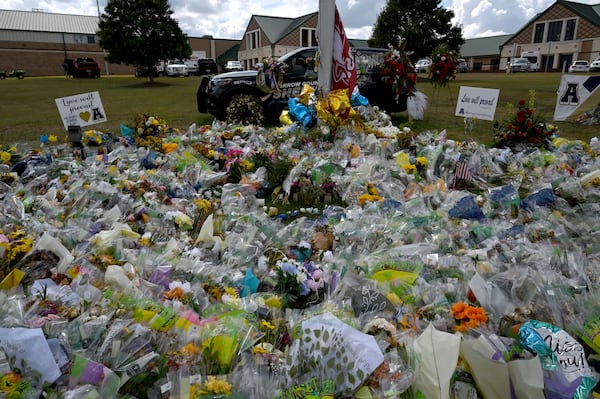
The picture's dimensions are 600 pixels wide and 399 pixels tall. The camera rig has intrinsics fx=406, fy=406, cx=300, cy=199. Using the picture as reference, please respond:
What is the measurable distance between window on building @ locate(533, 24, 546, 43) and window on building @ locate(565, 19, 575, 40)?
2.77 meters

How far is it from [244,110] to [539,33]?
51.5 metres

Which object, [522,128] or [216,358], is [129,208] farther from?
[522,128]

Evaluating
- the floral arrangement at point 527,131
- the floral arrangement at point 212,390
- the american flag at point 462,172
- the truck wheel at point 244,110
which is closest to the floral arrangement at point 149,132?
the truck wheel at point 244,110

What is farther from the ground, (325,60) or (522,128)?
(325,60)

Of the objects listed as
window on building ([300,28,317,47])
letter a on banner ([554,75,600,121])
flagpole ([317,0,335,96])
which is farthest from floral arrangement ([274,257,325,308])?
window on building ([300,28,317,47])

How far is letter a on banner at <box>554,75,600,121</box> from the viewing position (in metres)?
8.12

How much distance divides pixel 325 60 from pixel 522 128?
344cm

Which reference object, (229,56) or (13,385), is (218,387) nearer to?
(13,385)

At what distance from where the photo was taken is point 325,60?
7.30 m

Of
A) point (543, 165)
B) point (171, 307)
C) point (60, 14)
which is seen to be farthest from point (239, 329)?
point (60, 14)

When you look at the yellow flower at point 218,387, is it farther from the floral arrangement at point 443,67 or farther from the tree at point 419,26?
the tree at point 419,26

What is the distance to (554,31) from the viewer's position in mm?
45562

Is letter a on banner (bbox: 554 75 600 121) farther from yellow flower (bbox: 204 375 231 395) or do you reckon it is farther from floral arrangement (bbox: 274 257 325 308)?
yellow flower (bbox: 204 375 231 395)

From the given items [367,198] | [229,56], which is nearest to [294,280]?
[367,198]
